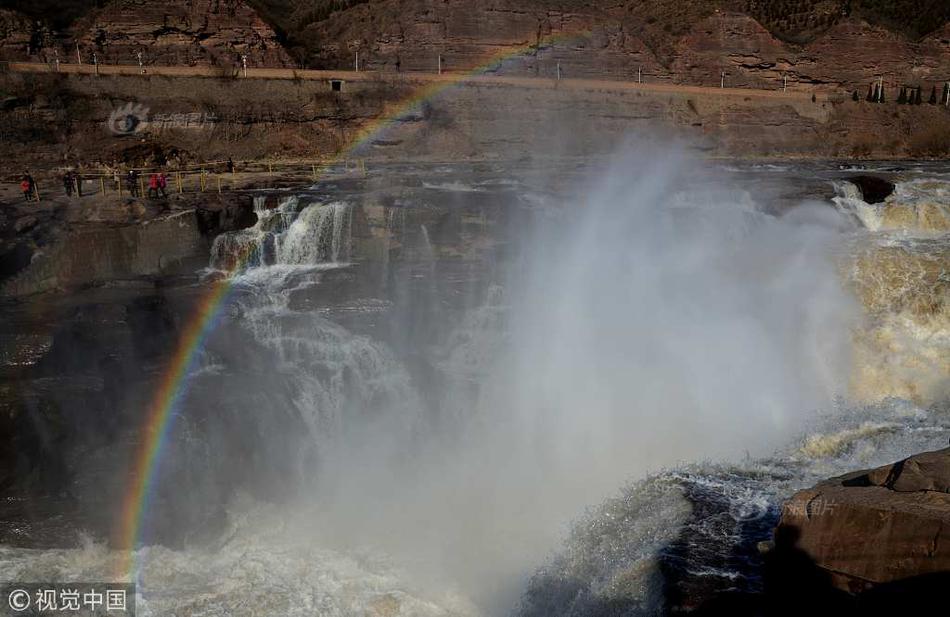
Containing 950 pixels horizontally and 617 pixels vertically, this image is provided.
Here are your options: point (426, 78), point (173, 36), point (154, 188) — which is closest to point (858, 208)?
point (154, 188)

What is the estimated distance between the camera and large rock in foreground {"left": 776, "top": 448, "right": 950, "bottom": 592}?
20.8ft

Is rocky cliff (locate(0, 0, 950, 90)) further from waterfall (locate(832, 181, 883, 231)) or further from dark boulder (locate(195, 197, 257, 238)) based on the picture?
waterfall (locate(832, 181, 883, 231))

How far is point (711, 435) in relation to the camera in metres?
12.7

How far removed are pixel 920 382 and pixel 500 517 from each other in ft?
25.4

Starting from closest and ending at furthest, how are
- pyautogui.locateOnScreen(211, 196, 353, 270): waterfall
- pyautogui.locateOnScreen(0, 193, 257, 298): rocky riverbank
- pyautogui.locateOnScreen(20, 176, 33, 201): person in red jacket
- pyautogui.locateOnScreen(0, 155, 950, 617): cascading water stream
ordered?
pyautogui.locateOnScreen(0, 155, 950, 617): cascading water stream → pyautogui.locateOnScreen(0, 193, 257, 298): rocky riverbank → pyautogui.locateOnScreen(211, 196, 353, 270): waterfall → pyautogui.locateOnScreen(20, 176, 33, 201): person in red jacket

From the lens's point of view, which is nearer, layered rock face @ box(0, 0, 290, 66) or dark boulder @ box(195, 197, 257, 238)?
dark boulder @ box(195, 197, 257, 238)

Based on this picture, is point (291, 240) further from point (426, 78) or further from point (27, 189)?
point (426, 78)

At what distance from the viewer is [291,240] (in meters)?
16.6

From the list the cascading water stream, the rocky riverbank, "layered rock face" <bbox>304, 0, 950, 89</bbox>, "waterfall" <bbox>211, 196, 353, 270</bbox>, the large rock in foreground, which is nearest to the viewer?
the large rock in foreground

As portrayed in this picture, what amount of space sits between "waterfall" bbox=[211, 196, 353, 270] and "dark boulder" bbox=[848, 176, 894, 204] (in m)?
12.6

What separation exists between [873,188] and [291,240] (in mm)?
14284

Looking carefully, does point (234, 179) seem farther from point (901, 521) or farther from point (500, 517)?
point (901, 521)

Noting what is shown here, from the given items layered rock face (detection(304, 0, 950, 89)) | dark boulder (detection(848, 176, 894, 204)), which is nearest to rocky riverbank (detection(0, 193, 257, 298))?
dark boulder (detection(848, 176, 894, 204))

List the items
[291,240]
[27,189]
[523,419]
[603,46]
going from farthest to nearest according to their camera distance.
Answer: [603,46], [27,189], [291,240], [523,419]
